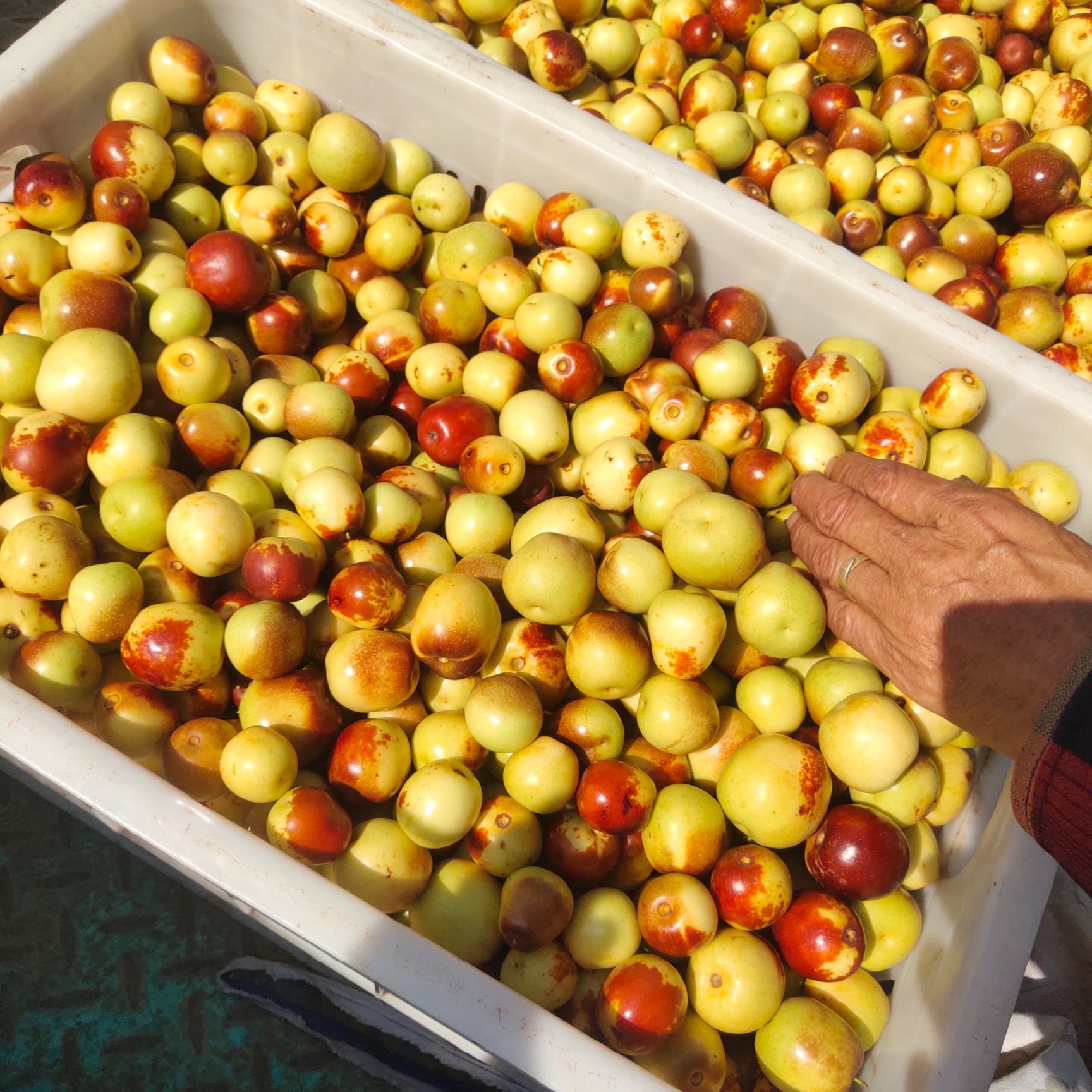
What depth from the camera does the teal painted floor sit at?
3.29 meters

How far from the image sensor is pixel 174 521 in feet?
8.92

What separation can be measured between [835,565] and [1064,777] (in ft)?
3.15

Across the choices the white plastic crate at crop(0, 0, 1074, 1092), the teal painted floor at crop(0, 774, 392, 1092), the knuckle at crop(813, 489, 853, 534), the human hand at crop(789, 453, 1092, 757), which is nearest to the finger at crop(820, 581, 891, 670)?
the human hand at crop(789, 453, 1092, 757)

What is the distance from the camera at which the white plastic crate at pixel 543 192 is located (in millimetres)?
2141

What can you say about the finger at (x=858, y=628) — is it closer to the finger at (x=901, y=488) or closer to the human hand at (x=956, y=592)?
the human hand at (x=956, y=592)

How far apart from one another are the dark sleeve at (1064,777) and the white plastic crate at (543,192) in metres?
0.51

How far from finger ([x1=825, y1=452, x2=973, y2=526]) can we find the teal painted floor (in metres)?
2.96

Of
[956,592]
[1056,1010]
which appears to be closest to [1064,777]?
[956,592]

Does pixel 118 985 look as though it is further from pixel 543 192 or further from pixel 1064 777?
pixel 543 192

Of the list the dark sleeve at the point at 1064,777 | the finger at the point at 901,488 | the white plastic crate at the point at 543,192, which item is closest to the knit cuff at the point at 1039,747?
the dark sleeve at the point at 1064,777

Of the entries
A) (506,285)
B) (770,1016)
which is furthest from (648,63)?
(770,1016)

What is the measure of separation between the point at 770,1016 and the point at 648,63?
442cm

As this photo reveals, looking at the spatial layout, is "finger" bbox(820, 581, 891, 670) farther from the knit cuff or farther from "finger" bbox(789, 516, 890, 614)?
the knit cuff

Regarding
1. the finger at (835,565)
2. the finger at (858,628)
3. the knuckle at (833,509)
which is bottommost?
the finger at (858,628)
